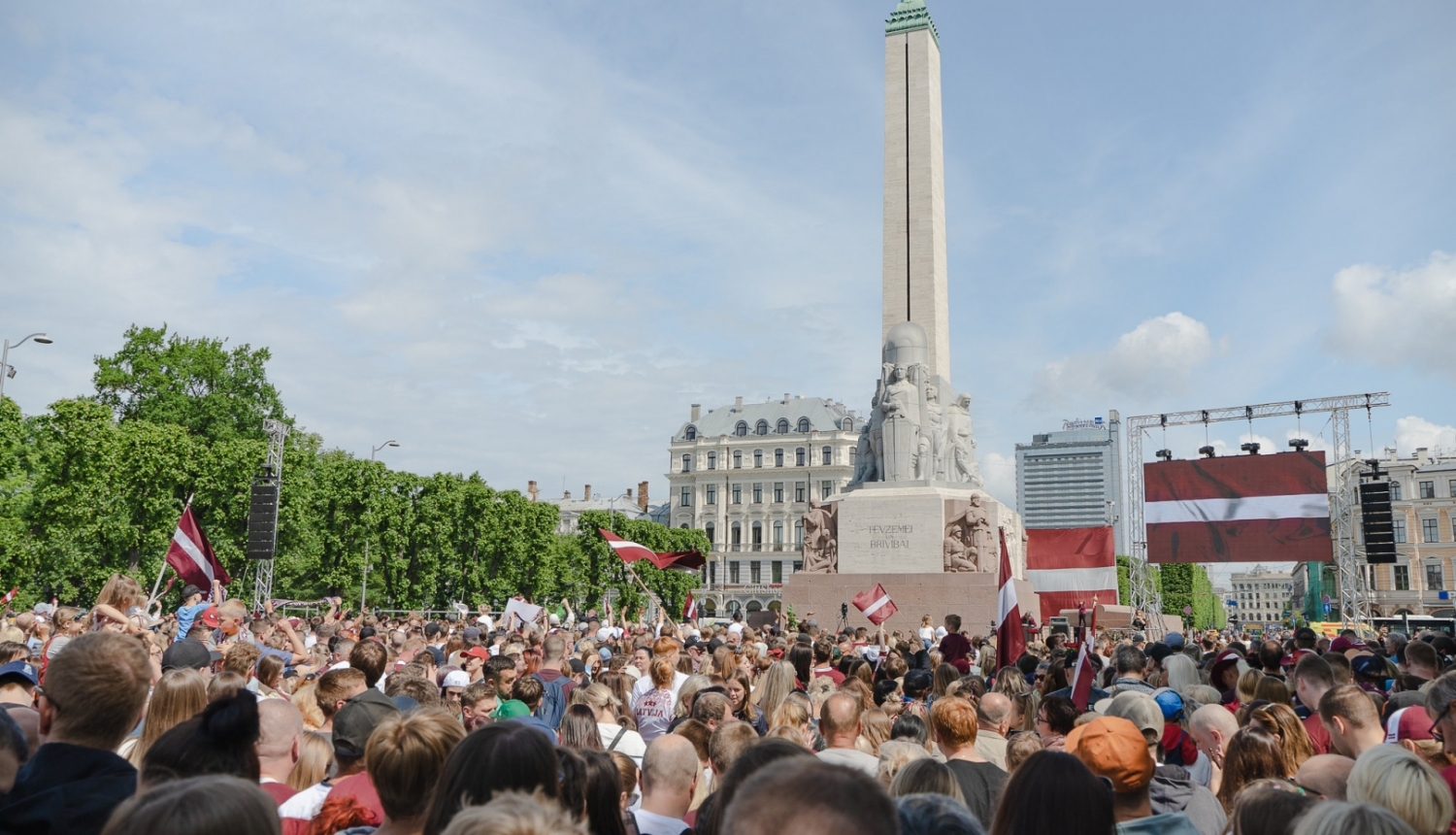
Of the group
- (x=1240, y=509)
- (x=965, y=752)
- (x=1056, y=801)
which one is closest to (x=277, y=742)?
(x=1056, y=801)

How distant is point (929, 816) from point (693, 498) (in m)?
91.3

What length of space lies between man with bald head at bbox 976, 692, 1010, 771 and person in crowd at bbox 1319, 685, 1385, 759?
173 centimetres

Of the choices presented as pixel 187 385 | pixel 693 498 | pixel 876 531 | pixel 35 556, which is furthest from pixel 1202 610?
pixel 35 556

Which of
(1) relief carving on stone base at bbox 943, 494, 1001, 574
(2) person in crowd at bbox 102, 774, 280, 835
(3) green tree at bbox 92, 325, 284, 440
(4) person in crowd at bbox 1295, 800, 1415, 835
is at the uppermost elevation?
(3) green tree at bbox 92, 325, 284, 440

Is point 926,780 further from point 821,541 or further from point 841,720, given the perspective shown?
point 821,541

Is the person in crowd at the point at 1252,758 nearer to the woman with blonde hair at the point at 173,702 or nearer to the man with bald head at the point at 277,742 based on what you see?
the man with bald head at the point at 277,742

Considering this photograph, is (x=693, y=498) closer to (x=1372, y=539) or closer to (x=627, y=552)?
(x=1372, y=539)

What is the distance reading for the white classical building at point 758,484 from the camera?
8931cm

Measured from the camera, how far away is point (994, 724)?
6348 millimetres

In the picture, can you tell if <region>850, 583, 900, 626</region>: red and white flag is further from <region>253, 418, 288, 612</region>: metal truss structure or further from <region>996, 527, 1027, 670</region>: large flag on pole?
<region>253, 418, 288, 612</region>: metal truss structure

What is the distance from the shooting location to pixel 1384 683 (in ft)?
30.0

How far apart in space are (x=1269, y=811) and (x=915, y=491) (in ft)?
70.7

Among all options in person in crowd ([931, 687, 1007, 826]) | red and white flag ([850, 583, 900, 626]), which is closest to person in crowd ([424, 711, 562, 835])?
person in crowd ([931, 687, 1007, 826])

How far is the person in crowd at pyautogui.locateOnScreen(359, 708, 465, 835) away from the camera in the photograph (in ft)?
11.4
